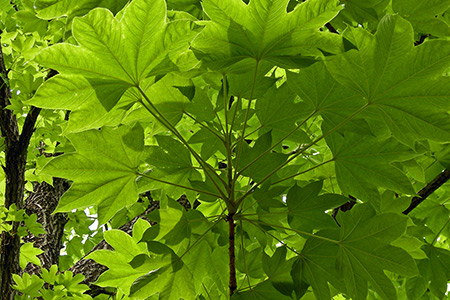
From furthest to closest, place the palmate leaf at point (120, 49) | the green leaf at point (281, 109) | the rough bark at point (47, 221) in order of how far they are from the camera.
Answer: the rough bark at point (47, 221) → the green leaf at point (281, 109) → the palmate leaf at point (120, 49)

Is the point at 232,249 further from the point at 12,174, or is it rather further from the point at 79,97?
the point at 12,174

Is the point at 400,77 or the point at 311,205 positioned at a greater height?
the point at 400,77

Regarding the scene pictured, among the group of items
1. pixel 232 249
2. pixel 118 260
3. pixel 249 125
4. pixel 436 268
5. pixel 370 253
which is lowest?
pixel 436 268

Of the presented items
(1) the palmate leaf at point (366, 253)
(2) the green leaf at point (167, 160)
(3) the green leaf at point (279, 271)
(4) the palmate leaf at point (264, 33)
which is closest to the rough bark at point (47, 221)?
(2) the green leaf at point (167, 160)

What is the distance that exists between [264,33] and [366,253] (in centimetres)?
50

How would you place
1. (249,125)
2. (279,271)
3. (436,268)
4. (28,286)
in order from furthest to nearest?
(28,286) → (436,268) → (249,125) → (279,271)

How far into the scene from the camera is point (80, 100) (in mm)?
747

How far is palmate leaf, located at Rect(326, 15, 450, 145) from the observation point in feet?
2.34

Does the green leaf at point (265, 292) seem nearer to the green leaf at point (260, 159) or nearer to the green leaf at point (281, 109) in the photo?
the green leaf at point (260, 159)

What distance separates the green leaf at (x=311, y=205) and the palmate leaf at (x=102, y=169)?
361 millimetres

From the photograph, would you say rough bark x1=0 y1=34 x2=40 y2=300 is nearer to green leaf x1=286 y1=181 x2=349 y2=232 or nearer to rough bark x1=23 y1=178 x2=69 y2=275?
rough bark x1=23 y1=178 x2=69 y2=275

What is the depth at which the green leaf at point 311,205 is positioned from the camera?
94cm

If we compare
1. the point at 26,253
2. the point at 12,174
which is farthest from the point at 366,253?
the point at 26,253

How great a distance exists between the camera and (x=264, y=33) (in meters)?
0.71
